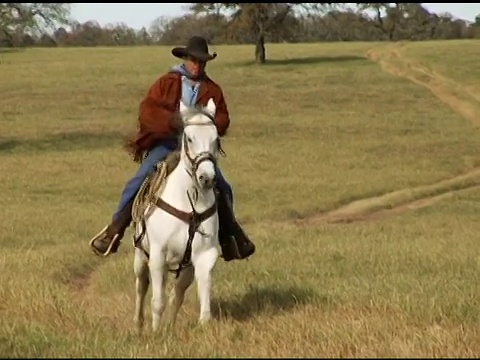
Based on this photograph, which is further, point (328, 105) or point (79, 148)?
point (328, 105)

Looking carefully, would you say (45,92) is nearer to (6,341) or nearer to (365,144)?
(365,144)

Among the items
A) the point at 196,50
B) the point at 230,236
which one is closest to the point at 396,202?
the point at 230,236

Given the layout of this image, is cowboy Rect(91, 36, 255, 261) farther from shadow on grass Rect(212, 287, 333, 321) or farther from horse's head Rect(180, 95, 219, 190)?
shadow on grass Rect(212, 287, 333, 321)

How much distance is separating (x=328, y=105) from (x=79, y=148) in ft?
57.4

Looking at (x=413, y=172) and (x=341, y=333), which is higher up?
(x=341, y=333)

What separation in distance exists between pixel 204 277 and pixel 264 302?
123cm

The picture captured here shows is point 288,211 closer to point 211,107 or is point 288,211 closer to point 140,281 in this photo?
point 140,281

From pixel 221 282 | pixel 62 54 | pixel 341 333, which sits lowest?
pixel 62 54

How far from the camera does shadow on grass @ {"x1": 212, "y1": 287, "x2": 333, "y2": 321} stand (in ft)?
27.3

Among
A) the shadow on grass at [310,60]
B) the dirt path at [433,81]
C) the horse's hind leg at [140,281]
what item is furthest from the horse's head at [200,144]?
the shadow on grass at [310,60]

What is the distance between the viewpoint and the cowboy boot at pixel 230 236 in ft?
27.6

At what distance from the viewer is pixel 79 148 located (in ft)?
106

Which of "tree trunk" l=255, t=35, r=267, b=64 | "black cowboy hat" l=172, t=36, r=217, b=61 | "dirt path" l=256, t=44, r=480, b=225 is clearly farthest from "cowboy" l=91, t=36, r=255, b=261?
"tree trunk" l=255, t=35, r=267, b=64

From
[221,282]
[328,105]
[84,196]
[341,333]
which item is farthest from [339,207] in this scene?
[328,105]
